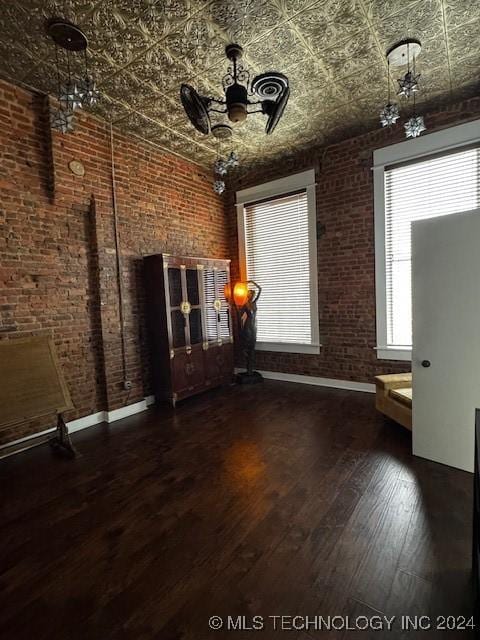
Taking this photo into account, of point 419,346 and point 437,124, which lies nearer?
point 419,346

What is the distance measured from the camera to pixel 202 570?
1.68m

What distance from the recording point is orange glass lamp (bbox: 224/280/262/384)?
5.08 metres

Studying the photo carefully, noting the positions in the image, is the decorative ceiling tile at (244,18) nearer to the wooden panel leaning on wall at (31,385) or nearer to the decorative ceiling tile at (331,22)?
the decorative ceiling tile at (331,22)

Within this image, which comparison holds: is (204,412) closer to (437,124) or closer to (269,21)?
(269,21)

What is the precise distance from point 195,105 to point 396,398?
3244mm

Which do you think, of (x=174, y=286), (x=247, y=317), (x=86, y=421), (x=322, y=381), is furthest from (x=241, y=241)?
(x=86, y=421)

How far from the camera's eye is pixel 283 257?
5.21m

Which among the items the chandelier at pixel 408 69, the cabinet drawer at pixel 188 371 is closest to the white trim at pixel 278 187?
the chandelier at pixel 408 69

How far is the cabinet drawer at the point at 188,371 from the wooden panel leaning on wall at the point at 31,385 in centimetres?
141

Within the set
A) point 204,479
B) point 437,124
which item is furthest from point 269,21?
point 204,479

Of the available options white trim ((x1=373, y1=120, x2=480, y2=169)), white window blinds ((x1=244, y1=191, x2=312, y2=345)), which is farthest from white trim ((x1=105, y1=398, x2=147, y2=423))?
white trim ((x1=373, y1=120, x2=480, y2=169))

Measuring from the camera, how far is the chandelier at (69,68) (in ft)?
7.62

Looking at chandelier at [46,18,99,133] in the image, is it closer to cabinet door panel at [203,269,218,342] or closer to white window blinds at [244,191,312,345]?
cabinet door panel at [203,269,218,342]

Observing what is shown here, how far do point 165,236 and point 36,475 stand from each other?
3.34 m
